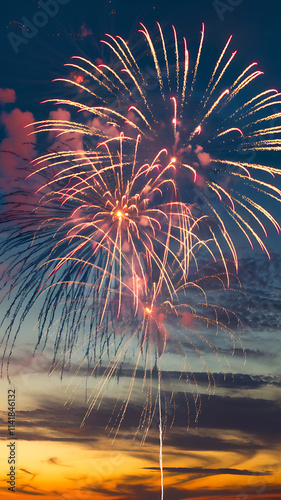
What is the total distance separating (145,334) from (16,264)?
827 cm

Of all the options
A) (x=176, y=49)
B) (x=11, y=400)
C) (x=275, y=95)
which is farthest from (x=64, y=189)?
(x=11, y=400)

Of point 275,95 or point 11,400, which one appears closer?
point 275,95

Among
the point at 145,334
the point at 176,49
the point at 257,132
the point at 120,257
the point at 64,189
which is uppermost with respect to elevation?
the point at 176,49

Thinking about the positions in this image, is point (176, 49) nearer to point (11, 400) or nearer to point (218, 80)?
point (218, 80)

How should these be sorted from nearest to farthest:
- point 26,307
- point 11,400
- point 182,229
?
point 26,307
point 182,229
point 11,400

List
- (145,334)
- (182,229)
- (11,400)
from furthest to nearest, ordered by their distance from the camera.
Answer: (11,400) → (145,334) → (182,229)

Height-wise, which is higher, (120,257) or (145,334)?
(120,257)

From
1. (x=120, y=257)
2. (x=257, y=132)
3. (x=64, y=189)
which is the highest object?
(x=257, y=132)

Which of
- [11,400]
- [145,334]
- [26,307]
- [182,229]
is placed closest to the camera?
[26,307]

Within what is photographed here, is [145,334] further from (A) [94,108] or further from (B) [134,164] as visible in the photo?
(A) [94,108]

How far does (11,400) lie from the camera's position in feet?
114

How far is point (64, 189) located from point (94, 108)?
4.30 m

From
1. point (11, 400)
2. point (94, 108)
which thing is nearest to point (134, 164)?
point (94, 108)

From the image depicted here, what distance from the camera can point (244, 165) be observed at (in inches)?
1089
